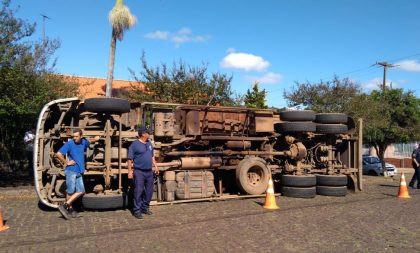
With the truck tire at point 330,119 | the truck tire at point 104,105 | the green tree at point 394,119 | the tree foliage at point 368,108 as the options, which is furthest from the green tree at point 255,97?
the truck tire at point 104,105

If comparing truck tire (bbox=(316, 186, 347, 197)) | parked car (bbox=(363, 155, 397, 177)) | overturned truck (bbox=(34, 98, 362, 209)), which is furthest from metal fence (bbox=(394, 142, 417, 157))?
truck tire (bbox=(316, 186, 347, 197))

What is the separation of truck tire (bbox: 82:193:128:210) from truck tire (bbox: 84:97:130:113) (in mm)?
1777

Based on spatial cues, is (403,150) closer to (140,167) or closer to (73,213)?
(140,167)

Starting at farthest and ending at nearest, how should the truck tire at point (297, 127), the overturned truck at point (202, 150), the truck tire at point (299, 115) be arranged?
the truck tire at point (299, 115), the truck tire at point (297, 127), the overturned truck at point (202, 150)

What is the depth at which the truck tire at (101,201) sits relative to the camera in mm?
8812

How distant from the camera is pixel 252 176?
11.7 meters

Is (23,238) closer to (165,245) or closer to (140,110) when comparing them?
(165,245)

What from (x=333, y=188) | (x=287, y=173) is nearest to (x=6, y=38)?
(x=287, y=173)

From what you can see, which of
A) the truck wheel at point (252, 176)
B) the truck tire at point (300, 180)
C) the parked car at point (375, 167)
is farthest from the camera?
the parked car at point (375, 167)

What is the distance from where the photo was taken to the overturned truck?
916 centimetres

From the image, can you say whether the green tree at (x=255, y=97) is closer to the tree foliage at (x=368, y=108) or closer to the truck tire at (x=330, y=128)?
the tree foliage at (x=368, y=108)

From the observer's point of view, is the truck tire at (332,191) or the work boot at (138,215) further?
the truck tire at (332,191)

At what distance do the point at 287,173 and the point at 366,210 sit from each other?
2.82 meters

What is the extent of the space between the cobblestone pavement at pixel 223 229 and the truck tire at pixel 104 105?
6.97 feet
